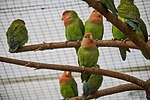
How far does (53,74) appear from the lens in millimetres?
2879

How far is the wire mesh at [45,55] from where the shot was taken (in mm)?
2629

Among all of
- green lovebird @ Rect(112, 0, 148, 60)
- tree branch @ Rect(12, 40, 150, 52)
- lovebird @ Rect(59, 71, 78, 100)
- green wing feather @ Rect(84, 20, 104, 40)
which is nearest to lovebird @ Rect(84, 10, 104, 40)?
green wing feather @ Rect(84, 20, 104, 40)

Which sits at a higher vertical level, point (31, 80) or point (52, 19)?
point (52, 19)

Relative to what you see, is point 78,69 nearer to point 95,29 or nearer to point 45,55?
point 95,29

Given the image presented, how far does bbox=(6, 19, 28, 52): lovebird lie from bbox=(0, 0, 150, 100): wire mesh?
519 millimetres

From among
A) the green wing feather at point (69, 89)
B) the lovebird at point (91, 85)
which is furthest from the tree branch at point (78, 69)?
the green wing feather at point (69, 89)

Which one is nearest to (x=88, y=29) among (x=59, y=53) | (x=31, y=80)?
(x=59, y=53)

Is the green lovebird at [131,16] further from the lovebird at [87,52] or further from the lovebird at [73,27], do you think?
the lovebird at [73,27]

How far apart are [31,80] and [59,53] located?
320mm

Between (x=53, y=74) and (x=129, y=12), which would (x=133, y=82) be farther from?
(x=53, y=74)

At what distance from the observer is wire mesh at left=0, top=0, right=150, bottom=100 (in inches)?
104

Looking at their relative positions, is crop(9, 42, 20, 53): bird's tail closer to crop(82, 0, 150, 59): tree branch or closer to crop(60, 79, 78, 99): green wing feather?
crop(60, 79, 78, 99): green wing feather

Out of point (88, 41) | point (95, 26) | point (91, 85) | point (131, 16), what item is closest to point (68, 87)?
point (91, 85)

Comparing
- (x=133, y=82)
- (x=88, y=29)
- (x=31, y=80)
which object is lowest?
(x=31, y=80)
